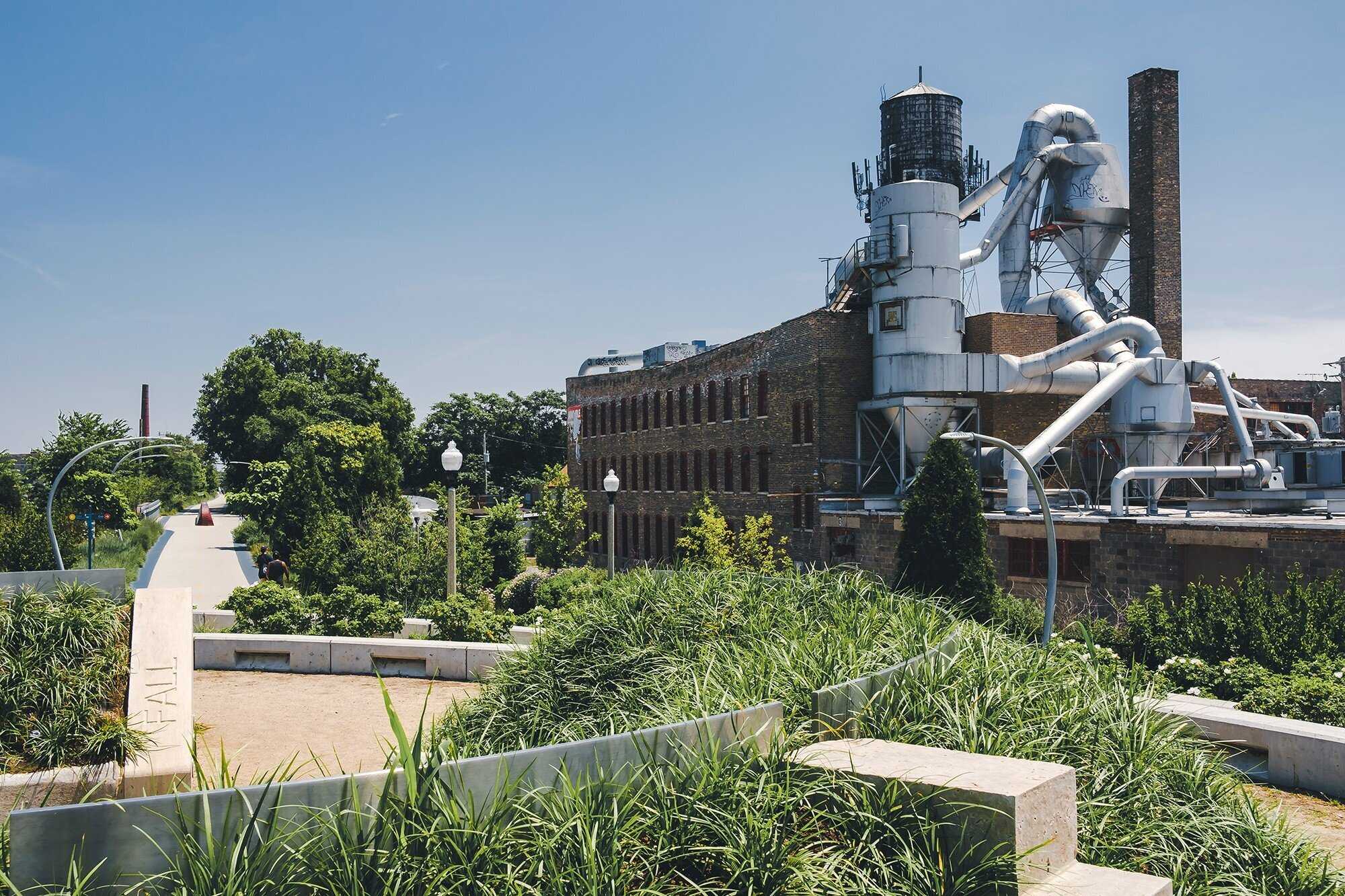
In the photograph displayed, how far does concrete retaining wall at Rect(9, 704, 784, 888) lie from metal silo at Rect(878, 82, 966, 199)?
44288 mm

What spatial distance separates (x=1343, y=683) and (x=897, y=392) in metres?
28.4

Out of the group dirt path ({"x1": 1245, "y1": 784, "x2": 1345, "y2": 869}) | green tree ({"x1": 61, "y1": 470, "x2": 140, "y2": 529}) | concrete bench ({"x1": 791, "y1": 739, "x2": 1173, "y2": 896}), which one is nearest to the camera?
concrete bench ({"x1": 791, "y1": 739, "x2": 1173, "y2": 896})

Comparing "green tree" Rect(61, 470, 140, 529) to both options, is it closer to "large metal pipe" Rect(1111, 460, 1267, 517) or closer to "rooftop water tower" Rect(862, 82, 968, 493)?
"rooftop water tower" Rect(862, 82, 968, 493)

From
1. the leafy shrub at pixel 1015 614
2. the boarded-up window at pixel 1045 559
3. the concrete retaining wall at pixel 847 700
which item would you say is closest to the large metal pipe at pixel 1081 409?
the boarded-up window at pixel 1045 559

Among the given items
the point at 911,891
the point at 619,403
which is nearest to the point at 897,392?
the point at 619,403

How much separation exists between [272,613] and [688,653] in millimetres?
12650

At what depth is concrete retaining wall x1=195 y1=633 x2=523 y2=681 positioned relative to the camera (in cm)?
1617

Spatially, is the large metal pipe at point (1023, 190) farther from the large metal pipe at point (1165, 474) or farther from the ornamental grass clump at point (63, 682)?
the ornamental grass clump at point (63, 682)

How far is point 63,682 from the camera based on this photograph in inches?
453

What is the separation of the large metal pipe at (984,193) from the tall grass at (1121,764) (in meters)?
43.8

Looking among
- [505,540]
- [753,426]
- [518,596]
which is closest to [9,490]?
[505,540]

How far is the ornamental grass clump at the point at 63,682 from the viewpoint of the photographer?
35.3ft

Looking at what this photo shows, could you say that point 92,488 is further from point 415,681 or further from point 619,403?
point 415,681

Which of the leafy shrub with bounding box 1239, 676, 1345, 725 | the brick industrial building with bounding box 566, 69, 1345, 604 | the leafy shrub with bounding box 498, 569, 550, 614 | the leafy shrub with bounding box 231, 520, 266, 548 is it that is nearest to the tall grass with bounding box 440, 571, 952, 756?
the leafy shrub with bounding box 1239, 676, 1345, 725
